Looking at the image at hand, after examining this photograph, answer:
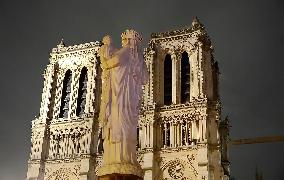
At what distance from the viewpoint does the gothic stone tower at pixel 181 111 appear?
26.9 meters

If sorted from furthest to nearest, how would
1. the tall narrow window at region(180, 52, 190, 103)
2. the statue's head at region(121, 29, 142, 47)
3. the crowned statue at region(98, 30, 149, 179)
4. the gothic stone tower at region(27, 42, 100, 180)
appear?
1. the gothic stone tower at region(27, 42, 100, 180)
2. the tall narrow window at region(180, 52, 190, 103)
3. the statue's head at region(121, 29, 142, 47)
4. the crowned statue at region(98, 30, 149, 179)

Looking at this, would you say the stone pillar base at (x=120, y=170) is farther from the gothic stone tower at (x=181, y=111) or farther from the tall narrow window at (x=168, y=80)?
the tall narrow window at (x=168, y=80)

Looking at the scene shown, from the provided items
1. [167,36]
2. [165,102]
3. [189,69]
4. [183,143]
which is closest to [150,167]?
[183,143]

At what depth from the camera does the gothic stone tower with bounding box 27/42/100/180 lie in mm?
29656

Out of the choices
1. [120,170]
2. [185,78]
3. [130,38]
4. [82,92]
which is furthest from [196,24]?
[120,170]

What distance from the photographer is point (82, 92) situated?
105ft

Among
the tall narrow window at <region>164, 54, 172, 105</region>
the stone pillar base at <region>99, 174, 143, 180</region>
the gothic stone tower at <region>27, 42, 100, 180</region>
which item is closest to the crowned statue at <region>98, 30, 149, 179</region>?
the stone pillar base at <region>99, 174, 143, 180</region>

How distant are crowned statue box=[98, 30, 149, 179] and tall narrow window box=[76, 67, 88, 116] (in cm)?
2219

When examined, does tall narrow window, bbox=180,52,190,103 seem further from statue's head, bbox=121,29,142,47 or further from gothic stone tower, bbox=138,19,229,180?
statue's head, bbox=121,29,142,47

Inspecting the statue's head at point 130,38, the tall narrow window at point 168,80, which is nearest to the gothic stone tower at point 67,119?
the tall narrow window at point 168,80

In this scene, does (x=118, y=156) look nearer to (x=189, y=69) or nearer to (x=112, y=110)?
(x=112, y=110)

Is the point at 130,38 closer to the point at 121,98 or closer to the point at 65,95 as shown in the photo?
the point at 121,98

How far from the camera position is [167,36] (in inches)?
1224

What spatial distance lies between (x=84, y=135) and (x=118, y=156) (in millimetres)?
21750
